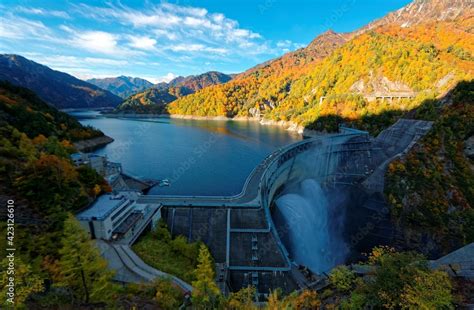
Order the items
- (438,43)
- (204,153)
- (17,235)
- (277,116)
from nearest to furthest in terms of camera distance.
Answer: (17,235) → (204,153) → (438,43) → (277,116)

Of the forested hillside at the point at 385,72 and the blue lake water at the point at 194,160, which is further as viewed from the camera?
the forested hillside at the point at 385,72

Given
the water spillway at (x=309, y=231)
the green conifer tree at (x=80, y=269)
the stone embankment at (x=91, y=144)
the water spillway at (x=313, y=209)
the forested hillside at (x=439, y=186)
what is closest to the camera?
the green conifer tree at (x=80, y=269)

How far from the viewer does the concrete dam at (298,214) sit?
24906mm

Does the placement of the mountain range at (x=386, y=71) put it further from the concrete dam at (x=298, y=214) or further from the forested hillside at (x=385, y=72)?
the concrete dam at (x=298, y=214)

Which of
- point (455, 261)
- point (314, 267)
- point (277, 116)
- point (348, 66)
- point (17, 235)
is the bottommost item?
point (314, 267)

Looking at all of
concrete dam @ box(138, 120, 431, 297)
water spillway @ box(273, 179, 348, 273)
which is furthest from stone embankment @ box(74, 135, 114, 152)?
water spillway @ box(273, 179, 348, 273)

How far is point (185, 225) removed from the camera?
27.7 m

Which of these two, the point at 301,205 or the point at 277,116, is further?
the point at 277,116

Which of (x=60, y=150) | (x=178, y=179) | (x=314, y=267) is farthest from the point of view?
(x=178, y=179)

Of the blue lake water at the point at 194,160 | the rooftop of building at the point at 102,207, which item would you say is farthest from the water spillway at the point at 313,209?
the rooftop of building at the point at 102,207

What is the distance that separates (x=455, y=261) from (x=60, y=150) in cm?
4591

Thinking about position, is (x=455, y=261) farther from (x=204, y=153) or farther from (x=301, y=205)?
(x=204, y=153)

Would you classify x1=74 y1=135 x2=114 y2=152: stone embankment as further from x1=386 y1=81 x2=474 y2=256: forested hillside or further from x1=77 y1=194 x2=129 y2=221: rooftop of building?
x1=386 y1=81 x2=474 y2=256: forested hillside

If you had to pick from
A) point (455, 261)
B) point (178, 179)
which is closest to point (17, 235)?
point (455, 261)
